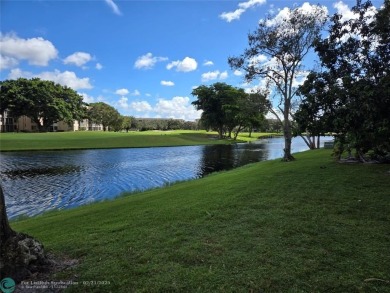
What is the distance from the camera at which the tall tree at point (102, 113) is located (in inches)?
4508

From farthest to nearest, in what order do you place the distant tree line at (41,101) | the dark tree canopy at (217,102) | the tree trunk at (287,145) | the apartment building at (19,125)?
the apartment building at (19,125), the dark tree canopy at (217,102), the distant tree line at (41,101), the tree trunk at (287,145)

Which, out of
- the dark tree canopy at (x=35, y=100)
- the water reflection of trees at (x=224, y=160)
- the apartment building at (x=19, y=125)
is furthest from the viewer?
the apartment building at (x=19, y=125)

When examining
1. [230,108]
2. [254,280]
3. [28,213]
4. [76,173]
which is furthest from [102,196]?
[230,108]

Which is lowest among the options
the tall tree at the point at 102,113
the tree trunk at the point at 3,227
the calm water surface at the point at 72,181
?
the calm water surface at the point at 72,181

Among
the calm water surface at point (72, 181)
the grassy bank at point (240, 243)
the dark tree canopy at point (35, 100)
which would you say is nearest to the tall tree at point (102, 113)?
the dark tree canopy at point (35, 100)

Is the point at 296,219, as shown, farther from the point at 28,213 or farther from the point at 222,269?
the point at 28,213

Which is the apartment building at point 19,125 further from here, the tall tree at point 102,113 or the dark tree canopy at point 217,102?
the dark tree canopy at point 217,102

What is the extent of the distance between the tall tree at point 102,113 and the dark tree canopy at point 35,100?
78.4 feet

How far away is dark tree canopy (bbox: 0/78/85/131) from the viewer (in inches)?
2977

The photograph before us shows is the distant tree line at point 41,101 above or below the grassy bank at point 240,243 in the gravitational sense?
above

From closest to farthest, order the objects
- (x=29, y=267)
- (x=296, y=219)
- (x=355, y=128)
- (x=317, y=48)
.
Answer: (x=29, y=267), (x=296, y=219), (x=355, y=128), (x=317, y=48)

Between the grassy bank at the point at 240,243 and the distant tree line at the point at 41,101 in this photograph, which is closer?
the grassy bank at the point at 240,243

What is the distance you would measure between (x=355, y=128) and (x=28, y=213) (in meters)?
15.5

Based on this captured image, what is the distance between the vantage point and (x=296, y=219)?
7676 mm
